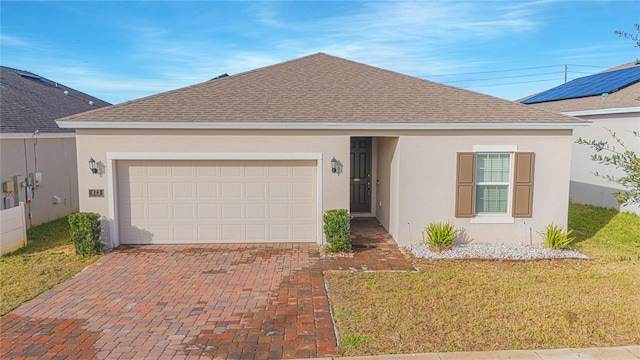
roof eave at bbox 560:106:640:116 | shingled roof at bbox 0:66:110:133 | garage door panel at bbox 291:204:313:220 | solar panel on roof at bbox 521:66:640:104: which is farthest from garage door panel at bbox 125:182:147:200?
solar panel on roof at bbox 521:66:640:104

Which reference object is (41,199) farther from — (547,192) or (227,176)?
(547,192)

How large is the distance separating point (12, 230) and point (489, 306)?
10.1 m

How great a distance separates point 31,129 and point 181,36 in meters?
8.01

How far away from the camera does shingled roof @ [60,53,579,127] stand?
9688mm

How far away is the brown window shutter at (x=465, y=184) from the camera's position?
32.3ft

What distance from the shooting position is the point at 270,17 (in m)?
15.5

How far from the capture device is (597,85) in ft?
54.9

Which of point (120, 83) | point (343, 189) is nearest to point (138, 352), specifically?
point (343, 189)

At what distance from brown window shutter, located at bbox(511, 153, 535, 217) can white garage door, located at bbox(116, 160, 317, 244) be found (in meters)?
4.74

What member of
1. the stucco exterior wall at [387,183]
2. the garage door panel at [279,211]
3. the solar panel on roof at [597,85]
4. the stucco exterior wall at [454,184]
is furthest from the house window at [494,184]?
the solar panel on roof at [597,85]

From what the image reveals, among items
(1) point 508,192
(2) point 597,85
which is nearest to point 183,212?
(1) point 508,192

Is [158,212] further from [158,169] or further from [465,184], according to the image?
[465,184]

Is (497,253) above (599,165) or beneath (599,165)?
beneath

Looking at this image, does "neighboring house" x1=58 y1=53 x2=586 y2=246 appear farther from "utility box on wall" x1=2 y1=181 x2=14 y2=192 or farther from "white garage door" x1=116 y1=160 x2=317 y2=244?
"utility box on wall" x1=2 y1=181 x2=14 y2=192
